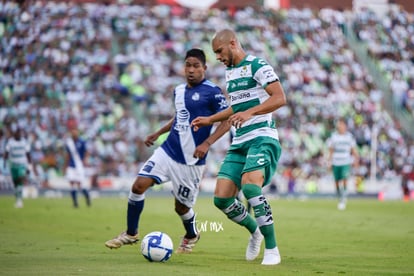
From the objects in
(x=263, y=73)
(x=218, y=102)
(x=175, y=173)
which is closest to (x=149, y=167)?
(x=175, y=173)

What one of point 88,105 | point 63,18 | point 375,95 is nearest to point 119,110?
point 88,105

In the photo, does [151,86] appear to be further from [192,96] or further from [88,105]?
[192,96]

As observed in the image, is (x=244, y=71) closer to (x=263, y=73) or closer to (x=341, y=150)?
(x=263, y=73)

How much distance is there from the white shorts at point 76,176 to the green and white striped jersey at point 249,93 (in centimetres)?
1658

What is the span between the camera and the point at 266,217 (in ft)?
34.1

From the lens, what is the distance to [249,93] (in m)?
10.7

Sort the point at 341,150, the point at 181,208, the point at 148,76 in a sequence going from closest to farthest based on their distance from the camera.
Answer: the point at 181,208
the point at 341,150
the point at 148,76

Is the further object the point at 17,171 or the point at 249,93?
the point at 17,171

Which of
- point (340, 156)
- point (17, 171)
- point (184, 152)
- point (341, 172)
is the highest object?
point (184, 152)

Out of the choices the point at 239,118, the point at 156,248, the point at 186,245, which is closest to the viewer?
the point at 239,118

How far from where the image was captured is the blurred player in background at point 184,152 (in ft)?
39.3

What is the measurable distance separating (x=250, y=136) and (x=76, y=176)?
17164 millimetres

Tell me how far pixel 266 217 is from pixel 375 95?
3496cm

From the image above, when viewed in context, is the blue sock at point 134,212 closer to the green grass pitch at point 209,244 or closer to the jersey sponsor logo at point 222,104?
the green grass pitch at point 209,244
